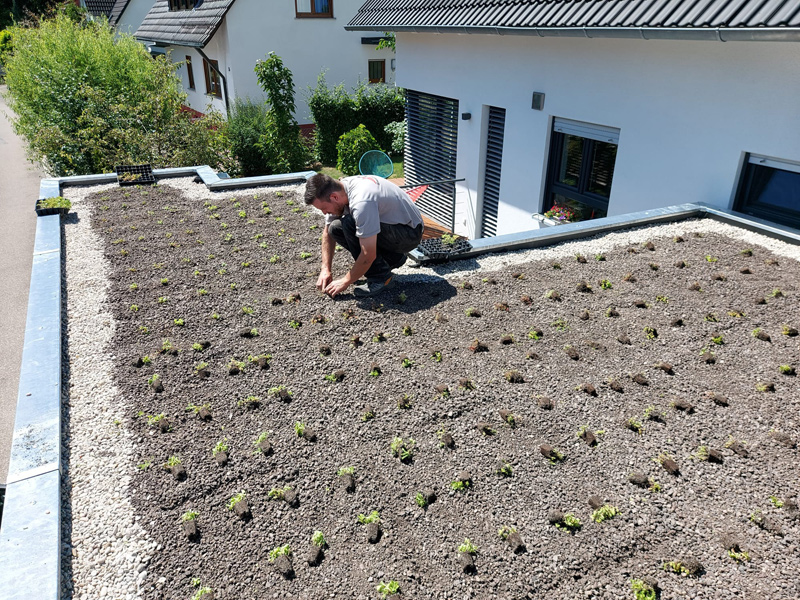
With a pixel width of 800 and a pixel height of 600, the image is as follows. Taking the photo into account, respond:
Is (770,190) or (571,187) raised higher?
(770,190)

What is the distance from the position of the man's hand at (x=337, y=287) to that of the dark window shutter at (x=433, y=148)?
239 inches

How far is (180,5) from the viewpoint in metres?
19.7

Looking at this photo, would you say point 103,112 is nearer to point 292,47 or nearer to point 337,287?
point 292,47

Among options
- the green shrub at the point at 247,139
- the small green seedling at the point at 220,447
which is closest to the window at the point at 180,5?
the green shrub at the point at 247,139

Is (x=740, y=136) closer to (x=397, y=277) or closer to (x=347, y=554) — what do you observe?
(x=397, y=277)

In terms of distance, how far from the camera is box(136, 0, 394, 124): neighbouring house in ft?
54.5

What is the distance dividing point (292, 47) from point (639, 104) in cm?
1398

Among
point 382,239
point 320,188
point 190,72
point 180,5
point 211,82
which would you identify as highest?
point 180,5

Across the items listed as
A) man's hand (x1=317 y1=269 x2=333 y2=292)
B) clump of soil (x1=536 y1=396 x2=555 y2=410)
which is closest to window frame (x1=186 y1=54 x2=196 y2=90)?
man's hand (x1=317 y1=269 x2=333 y2=292)

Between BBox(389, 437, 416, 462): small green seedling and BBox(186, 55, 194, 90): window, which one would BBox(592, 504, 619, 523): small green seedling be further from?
BBox(186, 55, 194, 90): window

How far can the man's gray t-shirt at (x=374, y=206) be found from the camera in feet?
13.6

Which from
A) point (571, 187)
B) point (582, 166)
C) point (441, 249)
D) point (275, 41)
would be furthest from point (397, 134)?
point (441, 249)

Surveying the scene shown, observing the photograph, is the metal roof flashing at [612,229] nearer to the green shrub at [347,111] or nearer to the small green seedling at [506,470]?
the small green seedling at [506,470]

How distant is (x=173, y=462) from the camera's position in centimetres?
285
